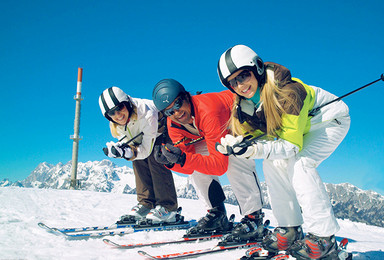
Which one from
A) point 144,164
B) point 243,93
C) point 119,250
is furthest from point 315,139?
point 144,164

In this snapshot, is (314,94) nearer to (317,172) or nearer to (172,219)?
(317,172)

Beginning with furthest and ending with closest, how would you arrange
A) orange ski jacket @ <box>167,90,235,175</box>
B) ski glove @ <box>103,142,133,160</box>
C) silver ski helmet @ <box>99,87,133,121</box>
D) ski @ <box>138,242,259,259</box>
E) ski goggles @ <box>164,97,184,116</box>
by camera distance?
ski glove @ <box>103,142,133,160</box> < silver ski helmet @ <box>99,87,133,121</box> < ski goggles @ <box>164,97,184,116</box> < orange ski jacket @ <box>167,90,235,175</box> < ski @ <box>138,242,259,259</box>

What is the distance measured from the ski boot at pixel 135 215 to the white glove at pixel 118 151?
1080 millimetres

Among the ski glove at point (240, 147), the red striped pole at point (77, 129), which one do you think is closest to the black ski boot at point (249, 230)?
the ski glove at point (240, 147)

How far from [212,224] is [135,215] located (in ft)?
5.31

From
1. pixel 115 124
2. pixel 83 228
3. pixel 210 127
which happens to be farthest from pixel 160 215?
pixel 210 127

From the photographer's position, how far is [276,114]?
2838mm

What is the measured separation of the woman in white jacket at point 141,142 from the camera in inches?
186

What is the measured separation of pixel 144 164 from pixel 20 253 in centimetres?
259

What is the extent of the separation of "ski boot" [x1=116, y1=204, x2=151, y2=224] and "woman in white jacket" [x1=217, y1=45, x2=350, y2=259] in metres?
2.69

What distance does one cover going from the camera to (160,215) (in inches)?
195

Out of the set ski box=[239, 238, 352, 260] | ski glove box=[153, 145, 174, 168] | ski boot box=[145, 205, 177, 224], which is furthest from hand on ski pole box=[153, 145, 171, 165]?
ski boot box=[145, 205, 177, 224]

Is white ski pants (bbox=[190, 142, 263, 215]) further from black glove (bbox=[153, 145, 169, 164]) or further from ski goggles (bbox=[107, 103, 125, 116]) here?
ski goggles (bbox=[107, 103, 125, 116])

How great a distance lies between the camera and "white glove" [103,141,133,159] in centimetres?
479
